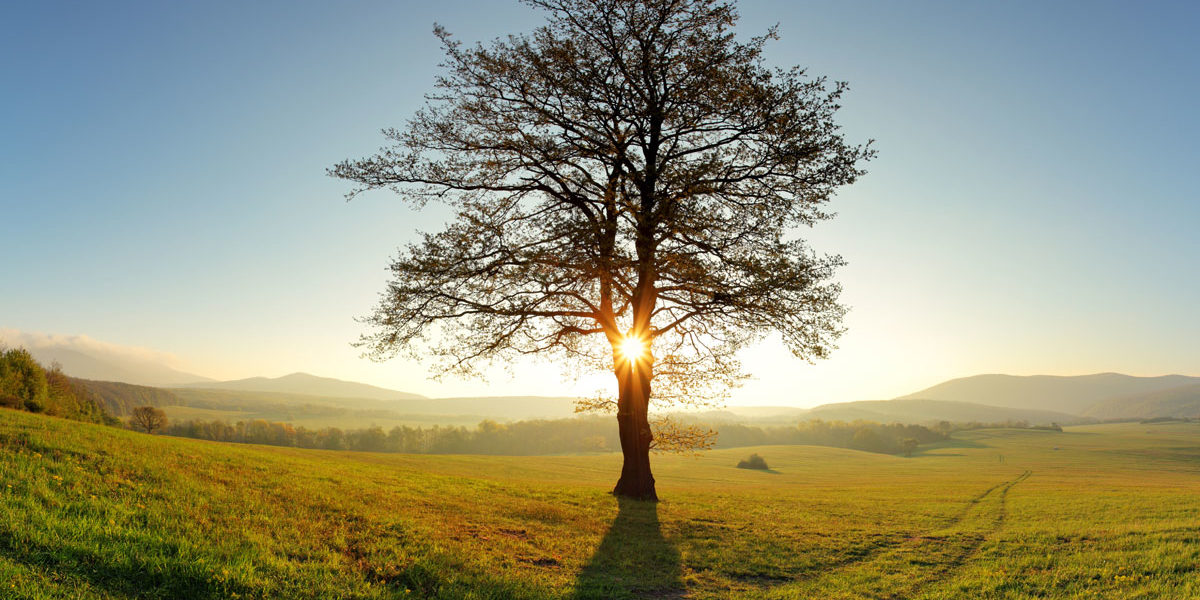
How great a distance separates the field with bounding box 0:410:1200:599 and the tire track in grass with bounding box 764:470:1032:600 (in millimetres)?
69

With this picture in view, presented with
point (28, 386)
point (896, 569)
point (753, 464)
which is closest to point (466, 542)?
point (896, 569)

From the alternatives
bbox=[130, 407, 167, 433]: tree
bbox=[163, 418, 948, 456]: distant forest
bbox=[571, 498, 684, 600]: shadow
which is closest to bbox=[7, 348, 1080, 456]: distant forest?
bbox=[163, 418, 948, 456]: distant forest

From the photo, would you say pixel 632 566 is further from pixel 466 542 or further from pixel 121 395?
pixel 121 395

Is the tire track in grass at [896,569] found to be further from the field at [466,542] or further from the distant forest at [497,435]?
the distant forest at [497,435]

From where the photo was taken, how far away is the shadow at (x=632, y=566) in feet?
31.4

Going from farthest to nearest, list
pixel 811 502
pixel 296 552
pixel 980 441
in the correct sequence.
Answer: pixel 980 441 < pixel 811 502 < pixel 296 552

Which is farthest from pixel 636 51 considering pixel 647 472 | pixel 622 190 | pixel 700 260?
pixel 647 472

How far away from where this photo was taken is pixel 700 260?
693 inches

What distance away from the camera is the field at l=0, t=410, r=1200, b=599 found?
7156mm

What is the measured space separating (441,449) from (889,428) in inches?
3967

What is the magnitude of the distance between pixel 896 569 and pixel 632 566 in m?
5.98

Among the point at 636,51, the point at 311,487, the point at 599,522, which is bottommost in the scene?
the point at 599,522

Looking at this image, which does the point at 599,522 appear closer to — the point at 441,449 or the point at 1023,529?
the point at 1023,529

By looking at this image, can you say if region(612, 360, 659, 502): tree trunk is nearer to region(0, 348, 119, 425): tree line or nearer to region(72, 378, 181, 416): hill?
region(0, 348, 119, 425): tree line
